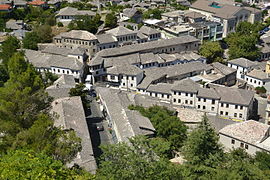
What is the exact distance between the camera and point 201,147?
29.1m

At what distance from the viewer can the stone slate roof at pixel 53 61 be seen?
5302 cm

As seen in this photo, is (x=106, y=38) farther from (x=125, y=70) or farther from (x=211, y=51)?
(x=211, y=51)

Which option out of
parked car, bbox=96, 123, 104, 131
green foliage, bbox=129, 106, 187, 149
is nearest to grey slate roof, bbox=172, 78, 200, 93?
green foliage, bbox=129, 106, 187, 149

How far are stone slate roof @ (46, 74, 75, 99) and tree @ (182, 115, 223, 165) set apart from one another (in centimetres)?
2156

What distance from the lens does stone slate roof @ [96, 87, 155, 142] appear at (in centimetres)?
3581

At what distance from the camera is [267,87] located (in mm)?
54719

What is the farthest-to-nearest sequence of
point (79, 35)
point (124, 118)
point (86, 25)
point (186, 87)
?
point (86, 25), point (79, 35), point (186, 87), point (124, 118)

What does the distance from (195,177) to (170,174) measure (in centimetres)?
580

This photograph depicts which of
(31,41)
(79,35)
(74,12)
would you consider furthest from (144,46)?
(74,12)

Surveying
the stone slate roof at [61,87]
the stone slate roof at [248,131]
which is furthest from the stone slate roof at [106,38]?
the stone slate roof at [248,131]

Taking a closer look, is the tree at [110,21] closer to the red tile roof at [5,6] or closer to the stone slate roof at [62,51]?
the stone slate roof at [62,51]

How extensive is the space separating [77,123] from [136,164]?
1757cm

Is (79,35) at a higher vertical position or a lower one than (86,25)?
lower

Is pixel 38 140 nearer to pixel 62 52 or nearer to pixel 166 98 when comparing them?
pixel 166 98
